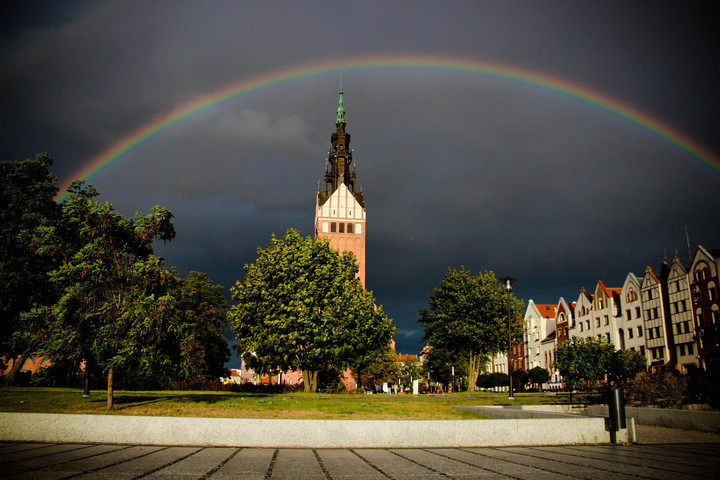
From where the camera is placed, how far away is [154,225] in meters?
20.6

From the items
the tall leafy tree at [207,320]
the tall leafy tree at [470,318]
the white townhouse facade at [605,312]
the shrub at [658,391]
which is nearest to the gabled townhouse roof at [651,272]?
the white townhouse facade at [605,312]

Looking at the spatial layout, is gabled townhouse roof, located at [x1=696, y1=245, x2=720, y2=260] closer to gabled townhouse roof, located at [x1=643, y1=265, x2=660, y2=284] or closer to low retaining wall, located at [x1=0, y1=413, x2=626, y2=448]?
gabled townhouse roof, located at [x1=643, y1=265, x2=660, y2=284]

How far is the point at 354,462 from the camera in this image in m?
9.91

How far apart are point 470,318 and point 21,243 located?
41.0 metres

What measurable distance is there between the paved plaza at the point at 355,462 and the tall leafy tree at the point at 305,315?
26224 mm

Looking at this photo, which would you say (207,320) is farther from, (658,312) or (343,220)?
(658,312)

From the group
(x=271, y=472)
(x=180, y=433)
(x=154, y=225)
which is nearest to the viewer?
(x=271, y=472)

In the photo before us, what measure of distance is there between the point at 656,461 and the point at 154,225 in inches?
729

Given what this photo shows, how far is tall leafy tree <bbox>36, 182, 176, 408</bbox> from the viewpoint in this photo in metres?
18.4

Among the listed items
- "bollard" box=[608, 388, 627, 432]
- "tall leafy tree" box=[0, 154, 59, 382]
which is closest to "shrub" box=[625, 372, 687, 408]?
"bollard" box=[608, 388, 627, 432]

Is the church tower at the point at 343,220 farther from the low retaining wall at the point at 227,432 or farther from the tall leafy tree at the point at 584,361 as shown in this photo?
the low retaining wall at the point at 227,432

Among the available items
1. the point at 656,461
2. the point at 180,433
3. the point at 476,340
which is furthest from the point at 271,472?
the point at 476,340

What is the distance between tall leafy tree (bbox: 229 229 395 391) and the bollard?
85.5 ft

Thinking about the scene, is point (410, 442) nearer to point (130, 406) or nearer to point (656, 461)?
point (656, 461)
